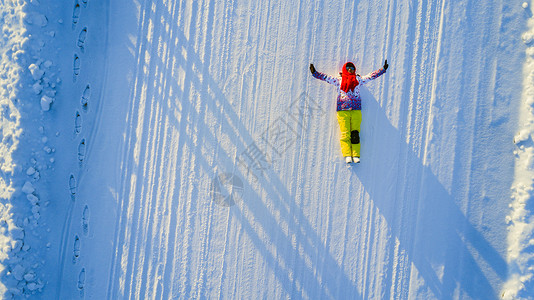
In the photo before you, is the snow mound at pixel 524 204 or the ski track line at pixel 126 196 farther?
the ski track line at pixel 126 196

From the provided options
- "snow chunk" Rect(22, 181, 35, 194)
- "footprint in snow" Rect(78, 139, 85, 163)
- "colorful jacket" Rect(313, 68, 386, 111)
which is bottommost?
"snow chunk" Rect(22, 181, 35, 194)

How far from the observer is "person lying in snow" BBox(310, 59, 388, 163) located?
4.18 metres

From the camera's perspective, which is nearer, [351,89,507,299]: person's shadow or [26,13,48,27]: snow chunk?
[351,89,507,299]: person's shadow

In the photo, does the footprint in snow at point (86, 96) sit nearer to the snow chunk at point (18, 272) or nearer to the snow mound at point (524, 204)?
the snow chunk at point (18, 272)

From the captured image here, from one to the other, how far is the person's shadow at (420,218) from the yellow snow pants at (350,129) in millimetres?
178

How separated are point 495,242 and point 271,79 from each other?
3.53 metres

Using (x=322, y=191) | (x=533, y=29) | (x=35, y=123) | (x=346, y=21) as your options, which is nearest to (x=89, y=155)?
(x=35, y=123)

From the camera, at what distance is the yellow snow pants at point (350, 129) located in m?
4.24

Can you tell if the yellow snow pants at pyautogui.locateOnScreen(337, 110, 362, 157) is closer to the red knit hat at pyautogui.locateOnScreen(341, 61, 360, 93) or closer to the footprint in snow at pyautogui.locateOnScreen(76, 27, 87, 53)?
the red knit hat at pyautogui.locateOnScreen(341, 61, 360, 93)

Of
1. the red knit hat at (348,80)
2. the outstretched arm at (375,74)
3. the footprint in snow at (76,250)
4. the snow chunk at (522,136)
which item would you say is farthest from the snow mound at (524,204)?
the footprint in snow at (76,250)

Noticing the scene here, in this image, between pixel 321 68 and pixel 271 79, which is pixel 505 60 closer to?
pixel 321 68

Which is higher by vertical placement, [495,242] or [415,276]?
[495,242]

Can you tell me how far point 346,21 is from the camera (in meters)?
4.45

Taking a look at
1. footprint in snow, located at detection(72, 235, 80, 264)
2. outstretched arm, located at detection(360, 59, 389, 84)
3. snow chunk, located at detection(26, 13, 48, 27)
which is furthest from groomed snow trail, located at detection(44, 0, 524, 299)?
snow chunk, located at detection(26, 13, 48, 27)
